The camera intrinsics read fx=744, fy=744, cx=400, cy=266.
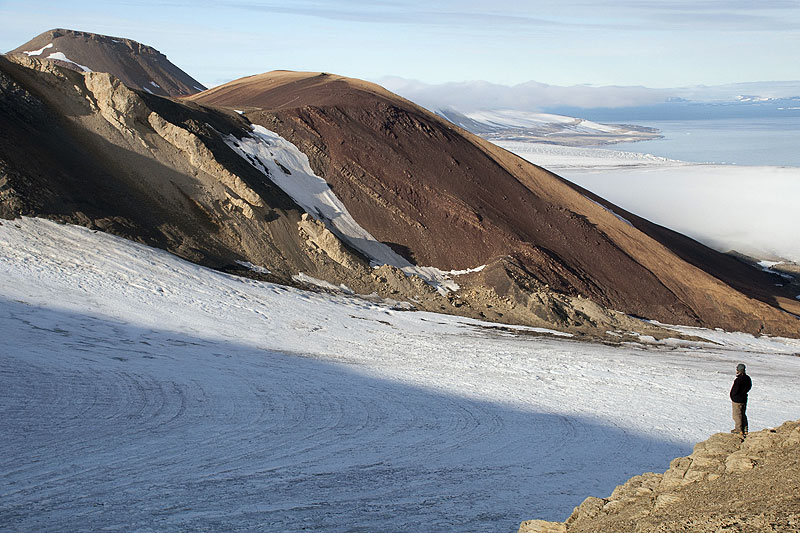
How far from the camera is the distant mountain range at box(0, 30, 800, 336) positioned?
2262 cm

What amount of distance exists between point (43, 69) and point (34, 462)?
19848 millimetres

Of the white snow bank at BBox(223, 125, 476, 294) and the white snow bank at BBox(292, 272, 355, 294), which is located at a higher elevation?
the white snow bank at BBox(223, 125, 476, 294)

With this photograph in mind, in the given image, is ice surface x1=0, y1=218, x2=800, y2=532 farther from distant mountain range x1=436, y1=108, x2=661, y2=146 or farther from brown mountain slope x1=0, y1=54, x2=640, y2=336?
distant mountain range x1=436, y1=108, x2=661, y2=146

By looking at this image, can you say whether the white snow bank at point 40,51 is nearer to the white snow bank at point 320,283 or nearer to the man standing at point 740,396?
the white snow bank at point 320,283

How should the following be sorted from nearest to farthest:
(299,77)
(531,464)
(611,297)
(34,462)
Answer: (34,462)
(531,464)
(611,297)
(299,77)

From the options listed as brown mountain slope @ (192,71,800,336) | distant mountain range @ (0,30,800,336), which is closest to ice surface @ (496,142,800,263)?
brown mountain slope @ (192,71,800,336)

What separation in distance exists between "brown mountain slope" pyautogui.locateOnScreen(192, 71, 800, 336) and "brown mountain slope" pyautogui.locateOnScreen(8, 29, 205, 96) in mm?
38595

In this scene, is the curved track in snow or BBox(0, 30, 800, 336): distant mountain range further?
BBox(0, 30, 800, 336): distant mountain range

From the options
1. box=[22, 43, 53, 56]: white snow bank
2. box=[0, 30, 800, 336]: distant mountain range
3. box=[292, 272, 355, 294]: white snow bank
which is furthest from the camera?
box=[22, 43, 53, 56]: white snow bank

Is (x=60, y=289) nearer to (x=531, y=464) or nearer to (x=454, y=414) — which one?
(x=454, y=414)

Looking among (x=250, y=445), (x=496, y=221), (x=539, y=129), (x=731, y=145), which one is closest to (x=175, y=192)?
(x=496, y=221)

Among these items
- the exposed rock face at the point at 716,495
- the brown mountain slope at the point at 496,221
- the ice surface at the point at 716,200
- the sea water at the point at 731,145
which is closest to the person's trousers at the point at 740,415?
the exposed rock face at the point at 716,495

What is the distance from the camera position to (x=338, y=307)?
845 inches

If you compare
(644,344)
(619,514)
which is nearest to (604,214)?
(644,344)
